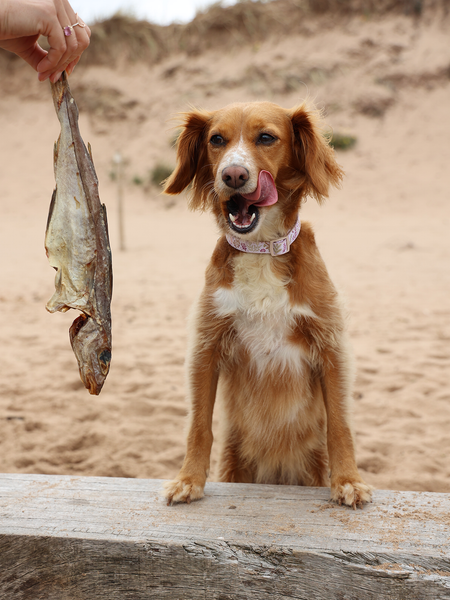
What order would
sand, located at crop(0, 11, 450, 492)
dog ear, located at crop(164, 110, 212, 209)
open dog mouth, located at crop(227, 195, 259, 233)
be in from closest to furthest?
open dog mouth, located at crop(227, 195, 259, 233) → dog ear, located at crop(164, 110, 212, 209) → sand, located at crop(0, 11, 450, 492)

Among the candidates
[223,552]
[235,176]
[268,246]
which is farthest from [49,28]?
[223,552]

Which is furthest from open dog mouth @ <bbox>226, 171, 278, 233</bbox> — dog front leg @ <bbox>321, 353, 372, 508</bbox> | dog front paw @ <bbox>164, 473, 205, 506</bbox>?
dog front paw @ <bbox>164, 473, 205, 506</bbox>

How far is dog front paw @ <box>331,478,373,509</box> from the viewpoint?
219 centimetres

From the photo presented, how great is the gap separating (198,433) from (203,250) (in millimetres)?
10438

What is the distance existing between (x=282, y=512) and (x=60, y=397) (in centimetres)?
272

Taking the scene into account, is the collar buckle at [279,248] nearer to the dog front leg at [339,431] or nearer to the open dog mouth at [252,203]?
the open dog mouth at [252,203]

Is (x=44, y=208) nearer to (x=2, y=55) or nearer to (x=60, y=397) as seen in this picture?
(x=2, y=55)

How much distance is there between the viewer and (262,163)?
7.79ft

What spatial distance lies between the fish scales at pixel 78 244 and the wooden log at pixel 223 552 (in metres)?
0.58

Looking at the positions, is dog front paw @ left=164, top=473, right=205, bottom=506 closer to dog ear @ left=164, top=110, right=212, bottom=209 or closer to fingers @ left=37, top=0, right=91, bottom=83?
dog ear @ left=164, top=110, right=212, bottom=209

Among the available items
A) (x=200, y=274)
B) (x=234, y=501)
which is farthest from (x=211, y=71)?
(x=234, y=501)

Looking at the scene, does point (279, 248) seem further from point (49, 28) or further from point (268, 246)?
point (49, 28)

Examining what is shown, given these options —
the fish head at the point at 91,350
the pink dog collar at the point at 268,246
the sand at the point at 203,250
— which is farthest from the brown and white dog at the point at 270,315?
the fish head at the point at 91,350

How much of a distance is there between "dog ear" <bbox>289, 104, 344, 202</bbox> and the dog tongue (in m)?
0.26
